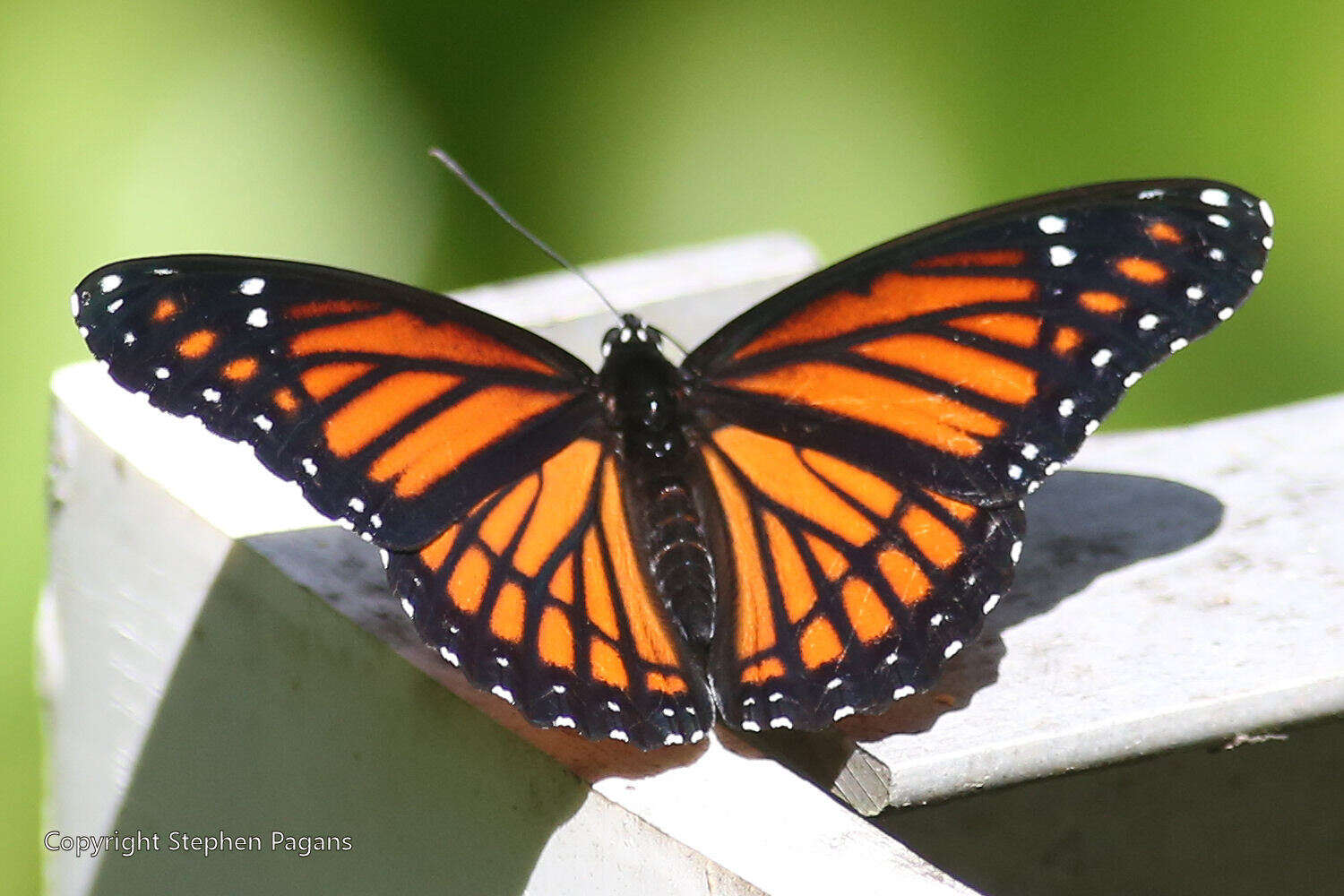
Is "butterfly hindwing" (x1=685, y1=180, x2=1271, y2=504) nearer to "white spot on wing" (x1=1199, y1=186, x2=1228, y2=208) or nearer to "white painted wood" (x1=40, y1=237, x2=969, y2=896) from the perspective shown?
"white spot on wing" (x1=1199, y1=186, x2=1228, y2=208)

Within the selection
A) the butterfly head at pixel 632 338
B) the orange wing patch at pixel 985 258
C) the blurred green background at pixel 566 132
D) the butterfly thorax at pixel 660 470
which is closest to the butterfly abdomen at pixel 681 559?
the butterfly thorax at pixel 660 470

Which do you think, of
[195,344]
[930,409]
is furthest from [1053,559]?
[195,344]

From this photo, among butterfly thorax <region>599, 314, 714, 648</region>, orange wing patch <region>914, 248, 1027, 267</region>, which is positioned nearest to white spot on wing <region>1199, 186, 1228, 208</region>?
orange wing patch <region>914, 248, 1027, 267</region>

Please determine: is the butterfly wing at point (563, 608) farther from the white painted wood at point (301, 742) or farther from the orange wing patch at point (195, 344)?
the orange wing patch at point (195, 344)

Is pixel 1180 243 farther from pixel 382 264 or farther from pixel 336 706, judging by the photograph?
pixel 382 264

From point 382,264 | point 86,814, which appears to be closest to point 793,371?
point 86,814

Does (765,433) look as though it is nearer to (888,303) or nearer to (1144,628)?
(888,303)
